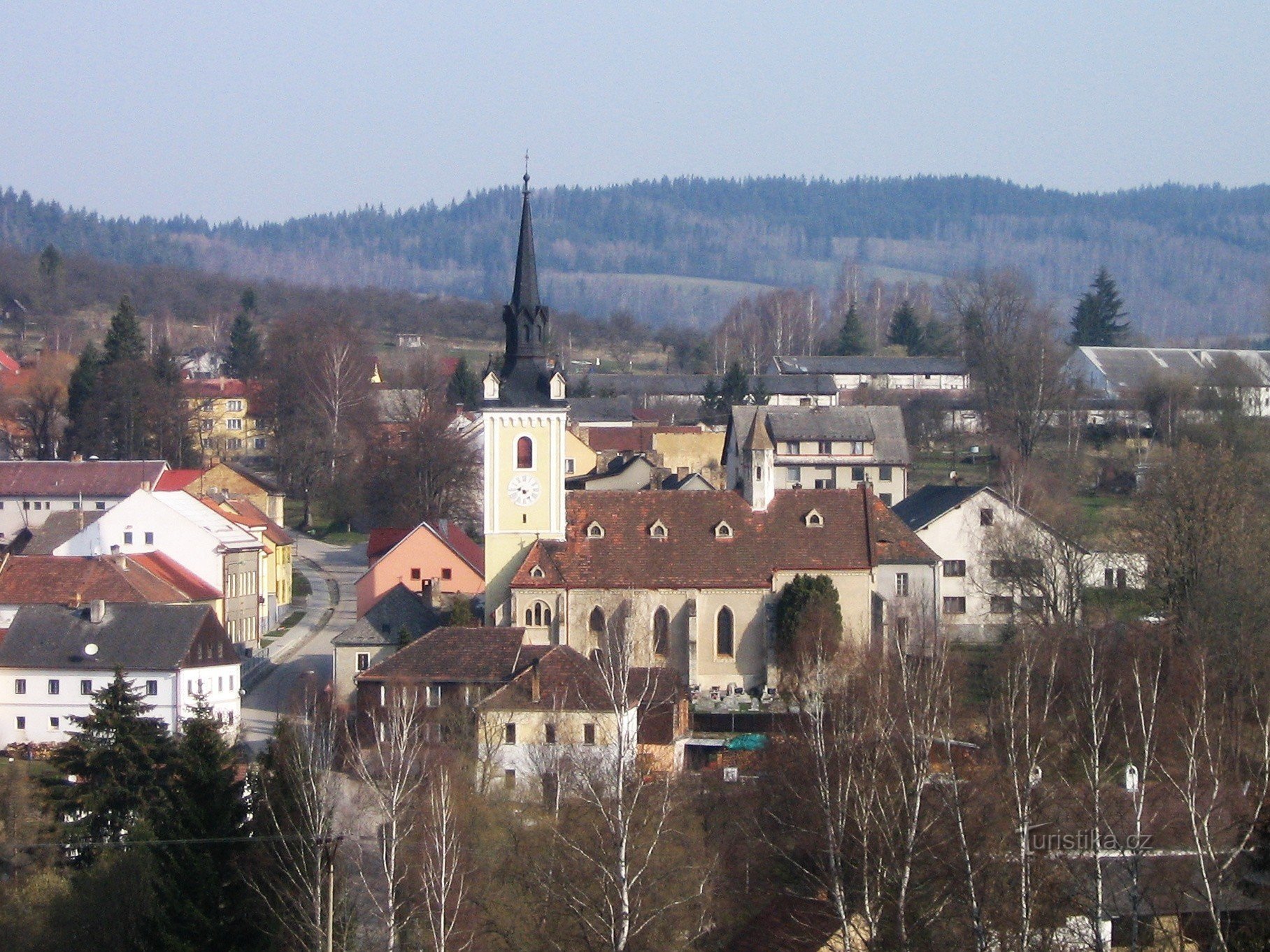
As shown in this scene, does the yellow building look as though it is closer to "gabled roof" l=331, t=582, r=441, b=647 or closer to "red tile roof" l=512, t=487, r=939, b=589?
"gabled roof" l=331, t=582, r=441, b=647

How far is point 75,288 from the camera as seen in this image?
13850 cm

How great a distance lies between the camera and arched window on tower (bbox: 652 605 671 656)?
4275 cm

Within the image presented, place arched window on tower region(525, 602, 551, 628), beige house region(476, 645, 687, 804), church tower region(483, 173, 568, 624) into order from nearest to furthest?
beige house region(476, 645, 687, 804)
arched window on tower region(525, 602, 551, 628)
church tower region(483, 173, 568, 624)

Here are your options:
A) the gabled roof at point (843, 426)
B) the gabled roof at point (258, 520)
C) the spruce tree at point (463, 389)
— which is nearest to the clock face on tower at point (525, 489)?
the gabled roof at point (258, 520)

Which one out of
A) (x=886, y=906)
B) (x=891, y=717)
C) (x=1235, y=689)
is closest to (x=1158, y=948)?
(x=886, y=906)

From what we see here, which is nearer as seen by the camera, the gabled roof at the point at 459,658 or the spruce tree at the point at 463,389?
the gabled roof at the point at 459,658

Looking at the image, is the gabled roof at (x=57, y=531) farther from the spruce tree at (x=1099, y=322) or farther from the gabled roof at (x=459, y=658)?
the spruce tree at (x=1099, y=322)

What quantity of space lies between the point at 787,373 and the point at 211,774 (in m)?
74.0

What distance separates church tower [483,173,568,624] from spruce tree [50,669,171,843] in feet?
39.7

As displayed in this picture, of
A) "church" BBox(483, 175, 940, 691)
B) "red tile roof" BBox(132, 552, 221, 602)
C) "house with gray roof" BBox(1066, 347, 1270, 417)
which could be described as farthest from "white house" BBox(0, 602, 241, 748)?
"house with gray roof" BBox(1066, 347, 1270, 417)

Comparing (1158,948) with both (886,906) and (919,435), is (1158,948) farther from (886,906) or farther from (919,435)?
(919,435)

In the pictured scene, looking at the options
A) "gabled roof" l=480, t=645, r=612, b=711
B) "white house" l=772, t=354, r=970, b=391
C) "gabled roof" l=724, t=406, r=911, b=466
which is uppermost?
Answer: "white house" l=772, t=354, r=970, b=391

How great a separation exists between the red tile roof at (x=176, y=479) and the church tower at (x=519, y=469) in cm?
2318

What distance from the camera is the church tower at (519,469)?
43.6 m
